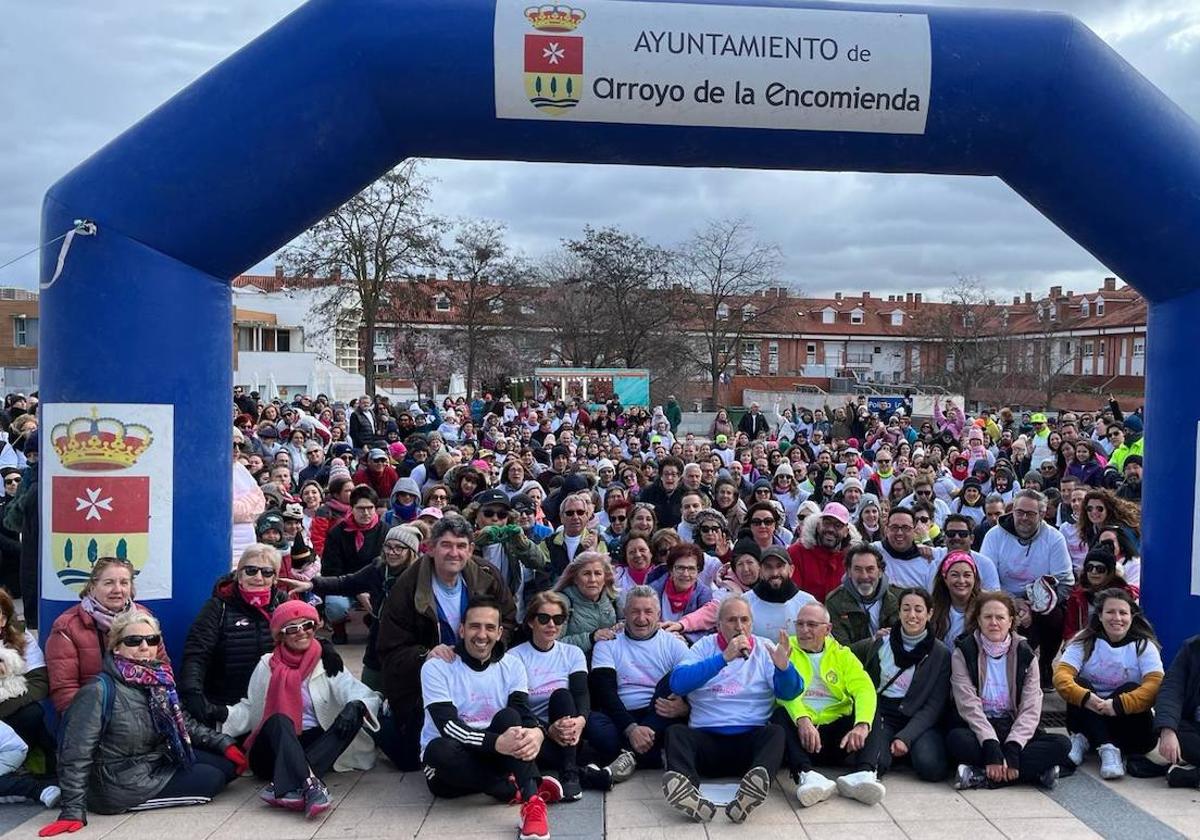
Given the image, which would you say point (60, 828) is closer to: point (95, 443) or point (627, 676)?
point (95, 443)

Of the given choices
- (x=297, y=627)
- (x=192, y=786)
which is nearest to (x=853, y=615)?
(x=297, y=627)

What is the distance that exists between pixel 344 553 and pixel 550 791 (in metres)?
3.62

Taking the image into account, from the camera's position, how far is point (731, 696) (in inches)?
228

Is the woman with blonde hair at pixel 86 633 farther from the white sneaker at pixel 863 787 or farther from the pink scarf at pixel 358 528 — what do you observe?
the white sneaker at pixel 863 787

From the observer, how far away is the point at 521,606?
7199 millimetres

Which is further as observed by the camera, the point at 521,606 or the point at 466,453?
the point at 466,453

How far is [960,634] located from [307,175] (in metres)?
4.94

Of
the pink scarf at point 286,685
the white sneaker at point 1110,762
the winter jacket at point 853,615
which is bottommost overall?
the white sneaker at point 1110,762

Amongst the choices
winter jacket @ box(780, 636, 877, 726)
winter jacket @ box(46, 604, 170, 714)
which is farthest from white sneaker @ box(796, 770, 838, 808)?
winter jacket @ box(46, 604, 170, 714)

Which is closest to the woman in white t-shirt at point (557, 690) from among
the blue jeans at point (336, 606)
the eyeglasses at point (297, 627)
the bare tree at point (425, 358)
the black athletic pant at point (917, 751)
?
the eyeglasses at point (297, 627)

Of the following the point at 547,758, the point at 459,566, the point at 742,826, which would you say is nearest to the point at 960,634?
the point at 742,826

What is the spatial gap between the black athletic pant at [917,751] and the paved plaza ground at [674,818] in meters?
0.09

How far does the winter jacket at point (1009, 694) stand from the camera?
5.68 meters

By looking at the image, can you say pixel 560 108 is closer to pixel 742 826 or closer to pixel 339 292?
pixel 742 826
